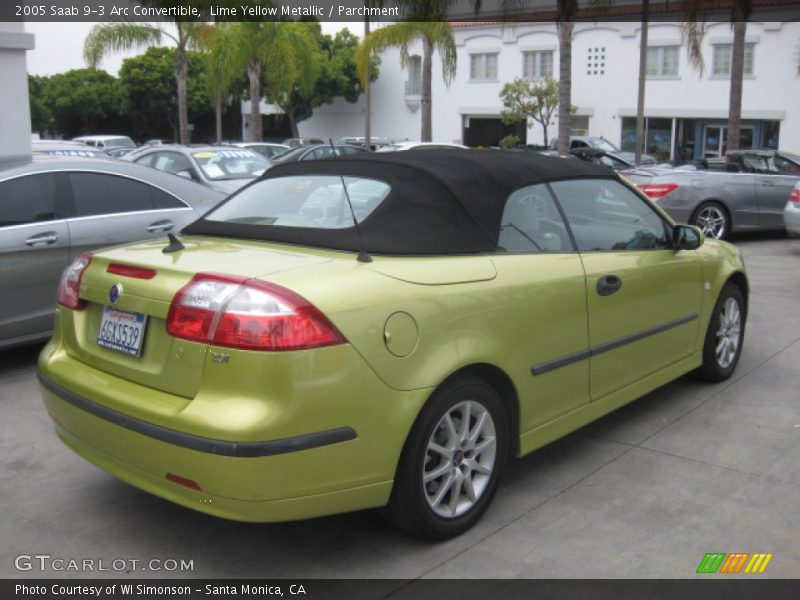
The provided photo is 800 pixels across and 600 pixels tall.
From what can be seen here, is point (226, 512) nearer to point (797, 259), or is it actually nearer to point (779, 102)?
point (797, 259)

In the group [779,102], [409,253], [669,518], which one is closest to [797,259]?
[669,518]

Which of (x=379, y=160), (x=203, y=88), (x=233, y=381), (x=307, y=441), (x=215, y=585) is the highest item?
(x=203, y=88)

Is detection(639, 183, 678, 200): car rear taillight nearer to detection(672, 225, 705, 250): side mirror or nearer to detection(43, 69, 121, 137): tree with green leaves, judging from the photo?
detection(672, 225, 705, 250): side mirror

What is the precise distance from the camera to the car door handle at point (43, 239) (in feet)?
19.3

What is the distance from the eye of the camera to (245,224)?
156 inches

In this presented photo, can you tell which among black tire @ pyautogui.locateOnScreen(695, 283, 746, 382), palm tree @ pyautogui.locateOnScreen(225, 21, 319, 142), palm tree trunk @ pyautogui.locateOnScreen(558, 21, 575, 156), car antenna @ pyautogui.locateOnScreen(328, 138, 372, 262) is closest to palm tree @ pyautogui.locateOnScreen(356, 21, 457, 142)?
palm tree @ pyautogui.locateOnScreen(225, 21, 319, 142)

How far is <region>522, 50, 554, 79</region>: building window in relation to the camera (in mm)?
38812

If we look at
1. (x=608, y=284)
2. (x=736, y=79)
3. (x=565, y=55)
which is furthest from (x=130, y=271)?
(x=736, y=79)

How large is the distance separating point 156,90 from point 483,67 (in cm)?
2279

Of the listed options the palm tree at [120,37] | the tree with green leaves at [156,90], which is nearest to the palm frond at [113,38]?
the palm tree at [120,37]

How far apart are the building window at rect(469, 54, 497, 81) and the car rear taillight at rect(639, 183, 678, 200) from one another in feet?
98.6

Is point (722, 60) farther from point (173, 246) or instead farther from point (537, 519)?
point (173, 246)

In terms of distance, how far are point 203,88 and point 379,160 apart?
53591 millimetres

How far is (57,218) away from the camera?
6.14 metres
